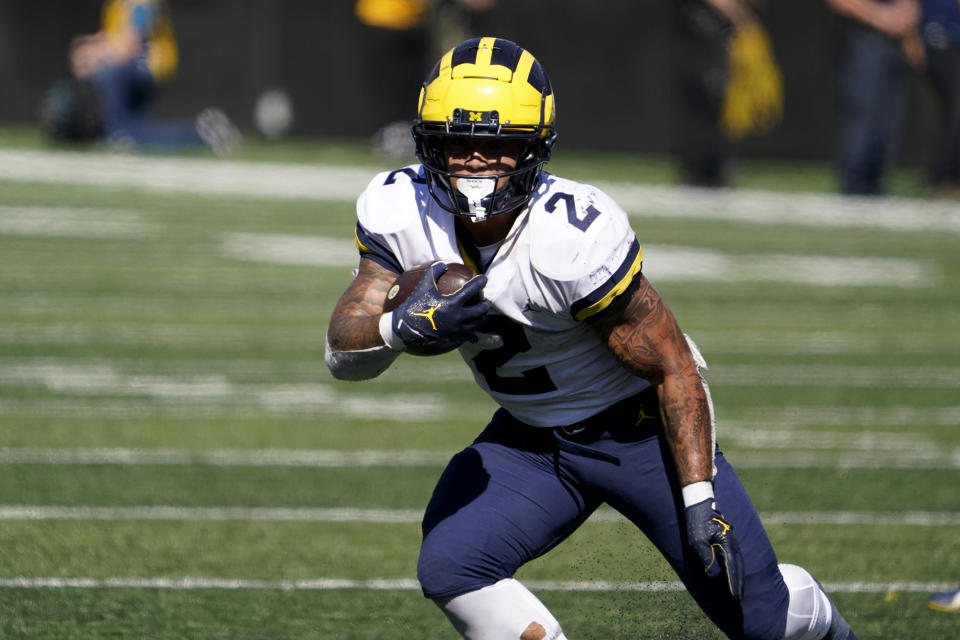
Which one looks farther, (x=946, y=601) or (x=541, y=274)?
(x=946, y=601)

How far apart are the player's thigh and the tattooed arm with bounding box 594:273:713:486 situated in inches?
12.2

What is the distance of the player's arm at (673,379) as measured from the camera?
11.0 ft

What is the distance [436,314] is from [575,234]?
1.39 feet

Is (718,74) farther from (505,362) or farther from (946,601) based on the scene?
(505,362)

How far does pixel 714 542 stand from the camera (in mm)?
3307

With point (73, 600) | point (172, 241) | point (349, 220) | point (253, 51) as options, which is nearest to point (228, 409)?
point (73, 600)

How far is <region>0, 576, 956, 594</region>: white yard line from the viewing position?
4.52 metres

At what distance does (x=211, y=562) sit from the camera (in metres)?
4.80

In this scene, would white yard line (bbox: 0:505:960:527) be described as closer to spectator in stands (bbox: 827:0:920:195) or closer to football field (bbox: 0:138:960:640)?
football field (bbox: 0:138:960:640)

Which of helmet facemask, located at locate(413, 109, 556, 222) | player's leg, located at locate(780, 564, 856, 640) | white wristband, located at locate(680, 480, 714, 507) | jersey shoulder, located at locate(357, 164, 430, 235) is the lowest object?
player's leg, located at locate(780, 564, 856, 640)

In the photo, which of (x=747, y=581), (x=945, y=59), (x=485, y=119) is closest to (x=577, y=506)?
(x=747, y=581)

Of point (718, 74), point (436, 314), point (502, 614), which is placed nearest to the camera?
point (436, 314)

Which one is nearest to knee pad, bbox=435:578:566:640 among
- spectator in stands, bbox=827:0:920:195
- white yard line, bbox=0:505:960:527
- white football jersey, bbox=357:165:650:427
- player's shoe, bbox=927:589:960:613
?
white football jersey, bbox=357:165:650:427

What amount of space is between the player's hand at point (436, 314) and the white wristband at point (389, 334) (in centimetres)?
1
